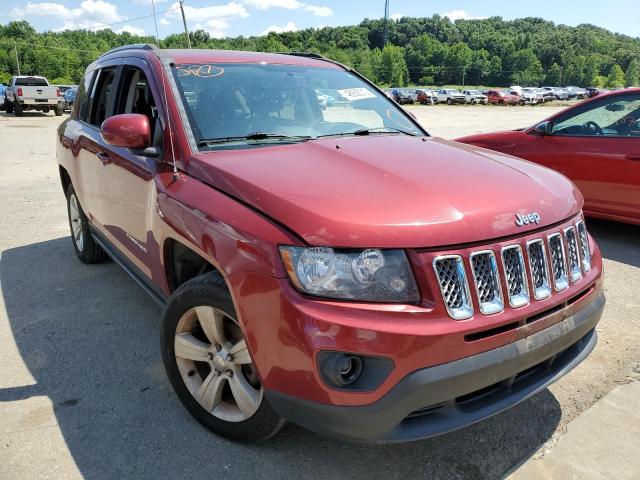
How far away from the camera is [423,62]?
5566 inches

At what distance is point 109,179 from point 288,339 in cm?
225

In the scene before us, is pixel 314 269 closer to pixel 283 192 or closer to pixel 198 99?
pixel 283 192

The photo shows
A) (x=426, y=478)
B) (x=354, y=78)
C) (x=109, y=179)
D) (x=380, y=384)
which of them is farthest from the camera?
(x=354, y=78)

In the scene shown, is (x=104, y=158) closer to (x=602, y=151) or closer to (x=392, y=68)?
(x=602, y=151)

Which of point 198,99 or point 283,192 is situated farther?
point 198,99

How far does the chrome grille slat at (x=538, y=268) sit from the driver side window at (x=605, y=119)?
3.99 metres

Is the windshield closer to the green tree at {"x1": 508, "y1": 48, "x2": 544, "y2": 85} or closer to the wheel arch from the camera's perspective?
the wheel arch

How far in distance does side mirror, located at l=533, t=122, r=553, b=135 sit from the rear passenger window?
4543 mm

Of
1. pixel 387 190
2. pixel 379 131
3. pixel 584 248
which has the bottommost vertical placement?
pixel 584 248

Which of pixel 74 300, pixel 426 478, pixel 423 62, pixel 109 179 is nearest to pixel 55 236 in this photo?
pixel 74 300

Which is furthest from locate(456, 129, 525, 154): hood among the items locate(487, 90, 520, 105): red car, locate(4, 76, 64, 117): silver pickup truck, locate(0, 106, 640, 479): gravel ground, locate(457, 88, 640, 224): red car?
locate(487, 90, 520, 105): red car

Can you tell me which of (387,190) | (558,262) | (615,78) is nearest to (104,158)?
(387,190)

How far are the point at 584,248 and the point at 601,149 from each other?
350cm

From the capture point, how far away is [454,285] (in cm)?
197
